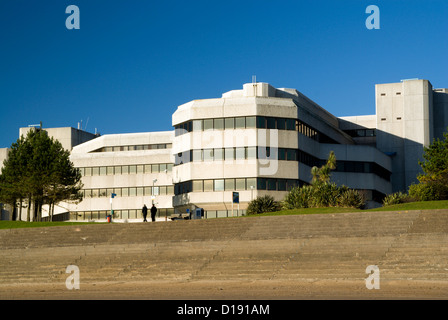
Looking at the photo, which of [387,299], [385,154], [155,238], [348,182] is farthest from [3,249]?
[385,154]

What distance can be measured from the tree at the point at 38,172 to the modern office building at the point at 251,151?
31.7 ft

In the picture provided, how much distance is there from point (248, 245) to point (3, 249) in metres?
16.1

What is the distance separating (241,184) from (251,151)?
3.31 metres

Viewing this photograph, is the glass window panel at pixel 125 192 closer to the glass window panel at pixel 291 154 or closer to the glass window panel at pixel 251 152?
the glass window panel at pixel 251 152

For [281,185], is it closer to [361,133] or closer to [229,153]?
[229,153]

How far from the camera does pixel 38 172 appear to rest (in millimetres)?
65375

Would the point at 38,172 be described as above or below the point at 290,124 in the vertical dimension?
below

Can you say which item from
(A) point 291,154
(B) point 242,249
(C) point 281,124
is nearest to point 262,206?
(A) point 291,154

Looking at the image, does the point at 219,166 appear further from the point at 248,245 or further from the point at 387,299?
the point at 387,299

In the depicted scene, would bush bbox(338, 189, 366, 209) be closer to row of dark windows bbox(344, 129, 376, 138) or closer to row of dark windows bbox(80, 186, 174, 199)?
row of dark windows bbox(80, 186, 174, 199)

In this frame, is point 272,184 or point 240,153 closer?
point 272,184

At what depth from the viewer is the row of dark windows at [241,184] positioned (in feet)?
224

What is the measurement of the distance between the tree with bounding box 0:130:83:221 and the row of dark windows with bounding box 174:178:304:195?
11942 mm

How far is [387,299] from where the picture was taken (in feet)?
70.1
